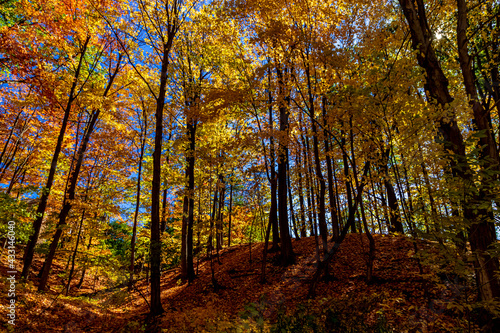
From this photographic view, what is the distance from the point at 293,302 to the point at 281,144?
530cm

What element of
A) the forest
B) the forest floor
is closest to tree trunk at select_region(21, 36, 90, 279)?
the forest

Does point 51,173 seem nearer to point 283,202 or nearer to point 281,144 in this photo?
point 281,144

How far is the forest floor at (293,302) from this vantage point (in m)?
4.33

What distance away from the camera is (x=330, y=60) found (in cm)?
604

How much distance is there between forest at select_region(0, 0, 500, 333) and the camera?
12.1 feet

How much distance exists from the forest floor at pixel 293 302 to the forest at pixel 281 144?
68mm

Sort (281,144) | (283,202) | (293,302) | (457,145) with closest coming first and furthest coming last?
1. (457,145)
2. (293,302)
3. (281,144)
4. (283,202)

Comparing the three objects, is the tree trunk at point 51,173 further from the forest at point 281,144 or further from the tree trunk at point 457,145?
the tree trunk at point 457,145

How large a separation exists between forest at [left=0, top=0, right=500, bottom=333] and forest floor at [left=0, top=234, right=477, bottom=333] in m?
0.07

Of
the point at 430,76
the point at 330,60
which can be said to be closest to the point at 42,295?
the point at 330,60

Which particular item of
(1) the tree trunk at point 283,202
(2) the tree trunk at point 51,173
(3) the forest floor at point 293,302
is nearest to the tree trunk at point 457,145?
(3) the forest floor at point 293,302

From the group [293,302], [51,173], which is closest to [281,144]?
[293,302]

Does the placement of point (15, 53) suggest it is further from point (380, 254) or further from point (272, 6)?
point (380, 254)

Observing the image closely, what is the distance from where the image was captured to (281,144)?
886cm
